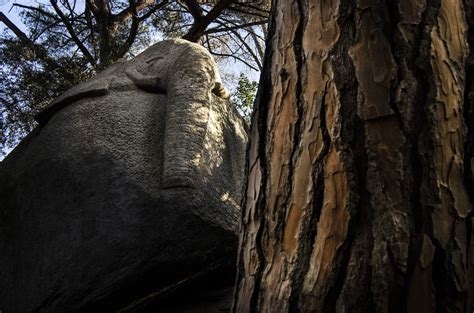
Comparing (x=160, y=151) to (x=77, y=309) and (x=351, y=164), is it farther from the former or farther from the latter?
(x=351, y=164)

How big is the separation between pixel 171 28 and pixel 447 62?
4633mm

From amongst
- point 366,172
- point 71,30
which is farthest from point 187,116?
point 71,30

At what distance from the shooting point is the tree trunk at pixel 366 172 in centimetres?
105

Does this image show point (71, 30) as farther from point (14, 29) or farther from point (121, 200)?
point (121, 200)

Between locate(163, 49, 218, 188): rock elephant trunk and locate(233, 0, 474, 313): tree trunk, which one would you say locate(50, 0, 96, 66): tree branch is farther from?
locate(233, 0, 474, 313): tree trunk

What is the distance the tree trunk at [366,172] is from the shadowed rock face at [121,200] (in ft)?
2.02

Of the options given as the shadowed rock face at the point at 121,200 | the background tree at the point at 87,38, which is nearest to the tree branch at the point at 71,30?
the background tree at the point at 87,38

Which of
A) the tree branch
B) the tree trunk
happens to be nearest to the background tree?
the tree branch

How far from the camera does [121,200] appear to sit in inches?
74.6

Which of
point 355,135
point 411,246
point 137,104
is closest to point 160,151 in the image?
point 137,104

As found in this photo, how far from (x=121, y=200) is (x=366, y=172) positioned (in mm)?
1019

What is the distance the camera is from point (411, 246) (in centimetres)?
105

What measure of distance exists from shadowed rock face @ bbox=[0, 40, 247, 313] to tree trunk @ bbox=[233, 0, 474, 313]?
614 millimetres

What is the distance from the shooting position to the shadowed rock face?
1812mm
